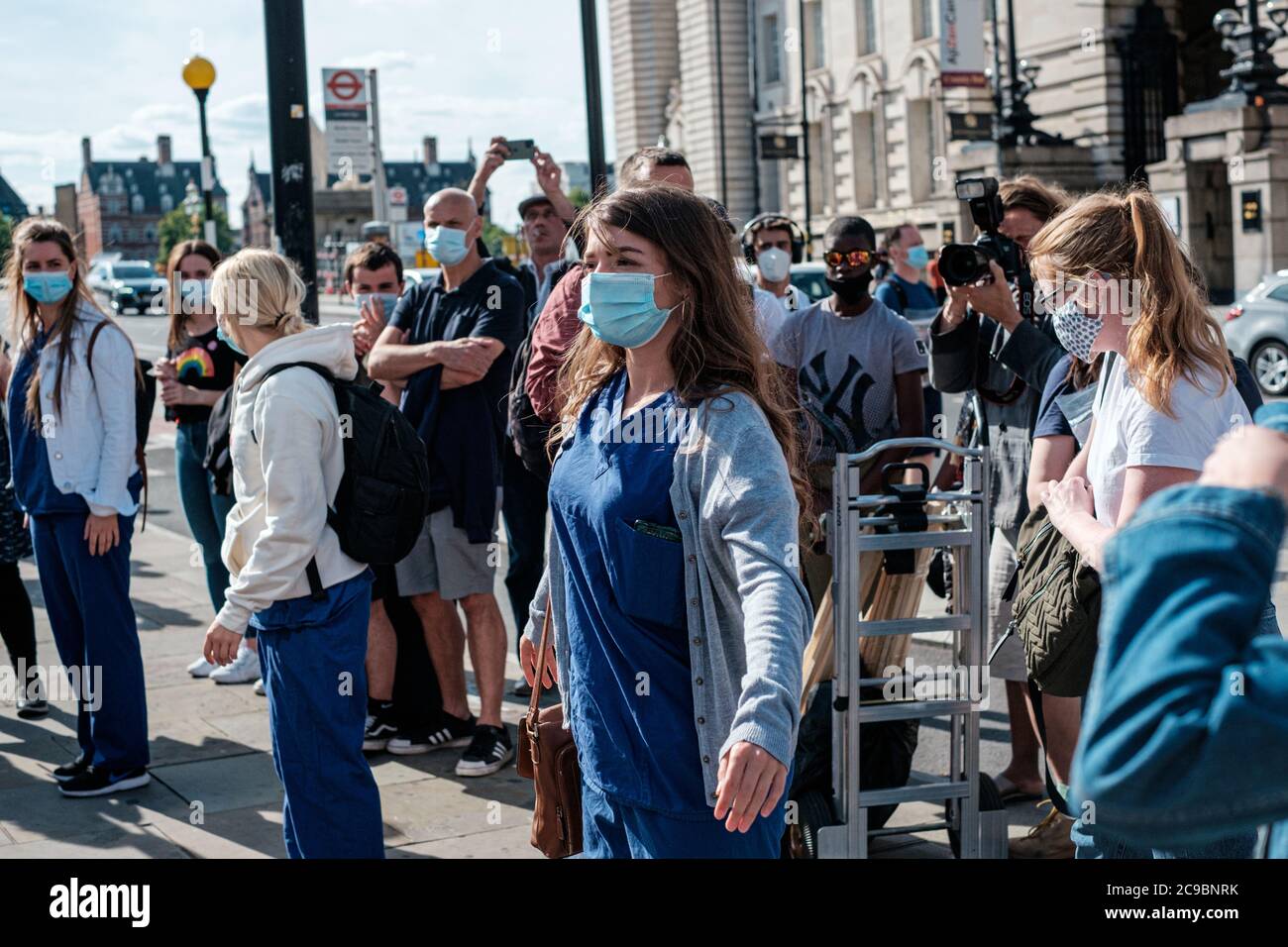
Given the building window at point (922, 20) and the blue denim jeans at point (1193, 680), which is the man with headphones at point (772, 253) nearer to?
the blue denim jeans at point (1193, 680)

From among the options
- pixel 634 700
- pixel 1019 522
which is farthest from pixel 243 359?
pixel 634 700

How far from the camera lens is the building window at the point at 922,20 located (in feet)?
162

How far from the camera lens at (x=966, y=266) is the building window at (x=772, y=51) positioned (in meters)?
57.8

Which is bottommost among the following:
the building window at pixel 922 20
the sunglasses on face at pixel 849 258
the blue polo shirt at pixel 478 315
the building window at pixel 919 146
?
the blue polo shirt at pixel 478 315

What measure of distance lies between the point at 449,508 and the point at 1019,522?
2254 mm

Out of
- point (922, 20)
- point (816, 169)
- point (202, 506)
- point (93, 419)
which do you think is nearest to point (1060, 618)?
point (93, 419)

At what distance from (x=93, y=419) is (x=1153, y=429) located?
4.00m

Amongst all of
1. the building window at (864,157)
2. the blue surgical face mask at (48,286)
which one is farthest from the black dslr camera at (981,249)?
the building window at (864,157)

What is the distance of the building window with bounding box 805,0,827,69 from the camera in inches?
2229

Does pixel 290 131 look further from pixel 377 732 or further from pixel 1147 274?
pixel 1147 274

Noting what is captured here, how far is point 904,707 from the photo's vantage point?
4191 millimetres

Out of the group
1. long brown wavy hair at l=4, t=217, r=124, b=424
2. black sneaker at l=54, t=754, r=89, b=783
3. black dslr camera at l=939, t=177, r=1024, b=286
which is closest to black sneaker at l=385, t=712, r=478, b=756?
black sneaker at l=54, t=754, r=89, b=783

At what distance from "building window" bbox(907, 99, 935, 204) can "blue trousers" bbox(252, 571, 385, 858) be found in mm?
47883

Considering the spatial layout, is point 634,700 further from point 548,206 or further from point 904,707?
point 548,206
